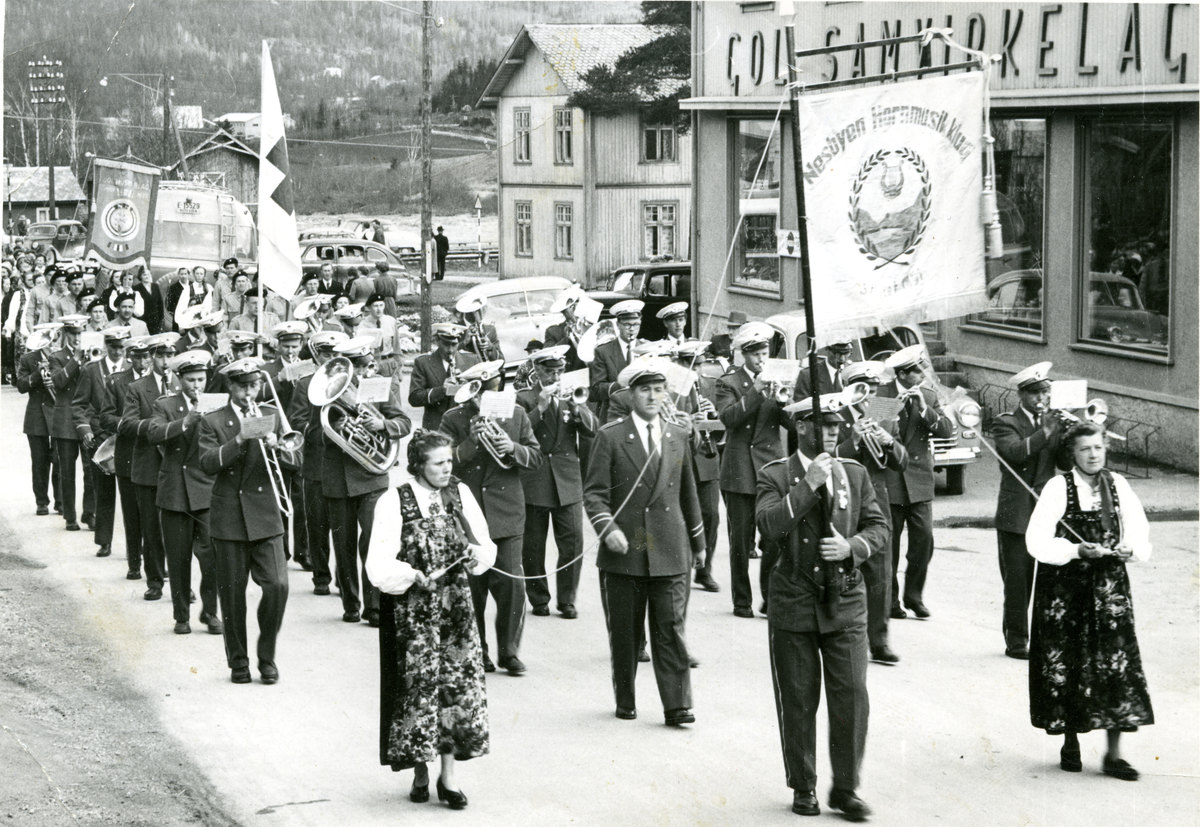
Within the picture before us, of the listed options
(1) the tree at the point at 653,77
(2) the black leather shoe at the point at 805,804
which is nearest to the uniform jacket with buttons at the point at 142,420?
(2) the black leather shoe at the point at 805,804

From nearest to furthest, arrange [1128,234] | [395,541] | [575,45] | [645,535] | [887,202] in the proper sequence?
[395,541] < [887,202] < [645,535] < [1128,234] < [575,45]

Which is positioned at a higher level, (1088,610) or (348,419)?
(348,419)

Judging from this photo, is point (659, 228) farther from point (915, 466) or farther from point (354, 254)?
point (915, 466)

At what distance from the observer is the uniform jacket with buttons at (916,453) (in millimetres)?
10352

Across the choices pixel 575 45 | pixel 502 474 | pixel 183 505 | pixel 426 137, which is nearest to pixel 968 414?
pixel 502 474

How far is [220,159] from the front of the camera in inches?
2103

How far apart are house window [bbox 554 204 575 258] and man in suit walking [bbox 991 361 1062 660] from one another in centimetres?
3696

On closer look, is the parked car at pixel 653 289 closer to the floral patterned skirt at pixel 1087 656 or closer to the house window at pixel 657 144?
the house window at pixel 657 144

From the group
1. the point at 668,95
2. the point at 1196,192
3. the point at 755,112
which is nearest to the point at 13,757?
the point at 1196,192

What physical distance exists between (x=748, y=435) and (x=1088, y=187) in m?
8.05

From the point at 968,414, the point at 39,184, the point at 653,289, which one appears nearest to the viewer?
the point at 968,414

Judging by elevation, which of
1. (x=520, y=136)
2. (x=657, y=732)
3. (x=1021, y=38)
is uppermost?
(x=520, y=136)

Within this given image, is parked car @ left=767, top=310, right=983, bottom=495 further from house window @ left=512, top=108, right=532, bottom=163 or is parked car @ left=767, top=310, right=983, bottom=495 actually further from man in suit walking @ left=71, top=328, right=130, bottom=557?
A: house window @ left=512, top=108, right=532, bottom=163

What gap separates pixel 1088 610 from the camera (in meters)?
7.50
